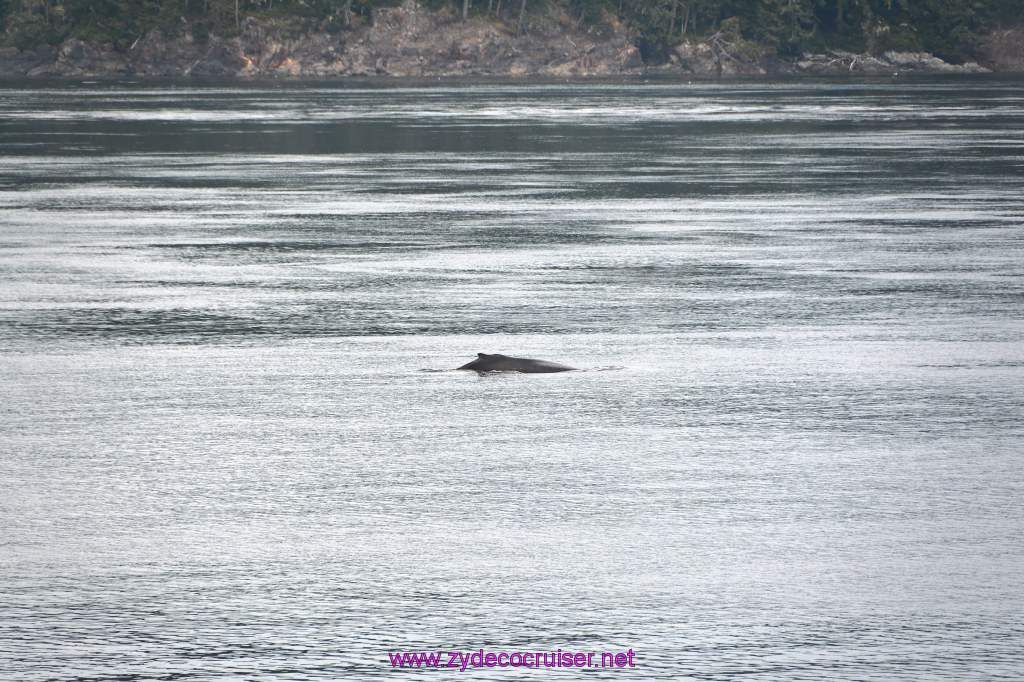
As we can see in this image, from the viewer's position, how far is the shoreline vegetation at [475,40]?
13850 centimetres

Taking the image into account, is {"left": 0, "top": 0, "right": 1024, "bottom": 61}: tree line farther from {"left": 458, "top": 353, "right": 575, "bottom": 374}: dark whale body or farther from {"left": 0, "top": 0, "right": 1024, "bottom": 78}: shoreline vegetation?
A: {"left": 458, "top": 353, "right": 575, "bottom": 374}: dark whale body

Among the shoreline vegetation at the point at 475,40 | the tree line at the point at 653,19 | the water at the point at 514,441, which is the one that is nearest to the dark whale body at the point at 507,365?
the water at the point at 514,441

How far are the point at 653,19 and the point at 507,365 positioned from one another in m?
133

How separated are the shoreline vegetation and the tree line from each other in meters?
0.12

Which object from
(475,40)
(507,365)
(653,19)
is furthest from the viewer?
(653,19)

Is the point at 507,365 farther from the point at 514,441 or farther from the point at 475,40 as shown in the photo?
the point at 475,40

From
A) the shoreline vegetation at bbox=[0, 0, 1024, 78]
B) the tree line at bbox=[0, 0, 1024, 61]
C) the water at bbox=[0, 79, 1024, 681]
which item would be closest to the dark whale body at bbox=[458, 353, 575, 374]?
the water at bbox=[0, 79, 1024, 681]

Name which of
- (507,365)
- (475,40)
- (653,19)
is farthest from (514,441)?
(653,19)

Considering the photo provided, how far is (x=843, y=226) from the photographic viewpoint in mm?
23703

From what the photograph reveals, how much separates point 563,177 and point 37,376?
73.9ft

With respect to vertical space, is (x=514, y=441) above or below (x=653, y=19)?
below

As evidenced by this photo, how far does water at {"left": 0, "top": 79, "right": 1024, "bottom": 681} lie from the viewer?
6.74m

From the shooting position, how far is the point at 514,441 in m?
10.4

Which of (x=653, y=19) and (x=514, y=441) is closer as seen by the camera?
(x=514, y=441)
